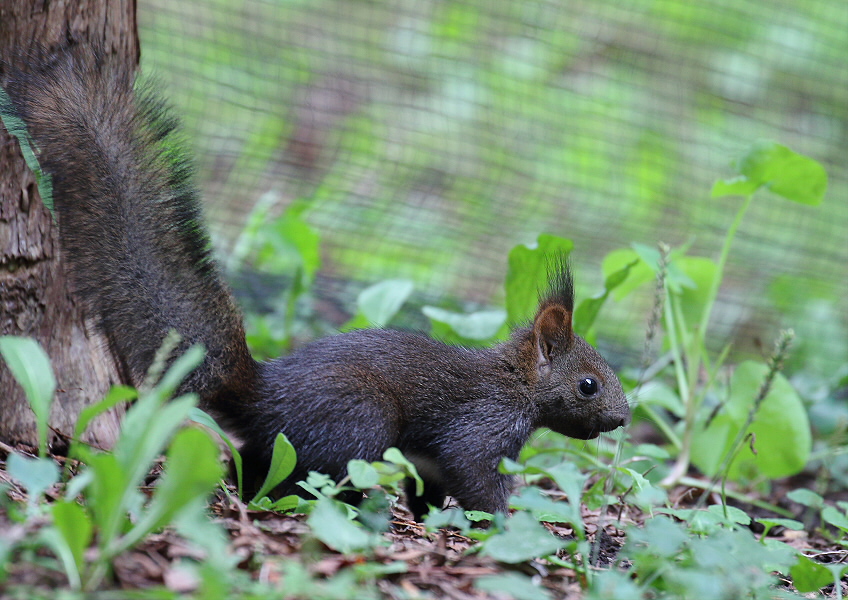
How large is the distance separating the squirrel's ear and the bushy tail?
1277 mm

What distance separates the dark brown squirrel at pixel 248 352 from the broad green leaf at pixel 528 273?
352 millimetres

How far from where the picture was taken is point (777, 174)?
4.08 m

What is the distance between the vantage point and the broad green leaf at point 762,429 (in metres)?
4.00

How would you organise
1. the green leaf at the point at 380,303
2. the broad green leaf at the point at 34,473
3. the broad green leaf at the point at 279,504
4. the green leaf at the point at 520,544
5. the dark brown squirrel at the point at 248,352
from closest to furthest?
1. the broad green leaf at the point at 34,473
2. the green leaf at the point at 520,544
3. the broad green leaf at the point at 279,504
4. the dark brown squirrel at the point at 248,352
5. the green leaf at the point at 380,303

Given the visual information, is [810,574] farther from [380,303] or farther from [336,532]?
[380,303]

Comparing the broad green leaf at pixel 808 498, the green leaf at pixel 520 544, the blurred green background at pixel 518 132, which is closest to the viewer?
the green leaf at pixel 520 544

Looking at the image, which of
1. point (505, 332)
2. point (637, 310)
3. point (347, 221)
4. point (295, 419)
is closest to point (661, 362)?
point (505, 332)

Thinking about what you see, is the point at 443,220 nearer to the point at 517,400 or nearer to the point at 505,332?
the point at 505,332

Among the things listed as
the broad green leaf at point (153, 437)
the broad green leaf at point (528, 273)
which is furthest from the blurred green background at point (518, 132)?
the broad green leaf at point (153, 437)

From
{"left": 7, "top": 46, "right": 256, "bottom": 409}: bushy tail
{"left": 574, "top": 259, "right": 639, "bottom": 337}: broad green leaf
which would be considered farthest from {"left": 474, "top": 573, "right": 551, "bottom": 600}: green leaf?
{"left": 574, "top": 259, "right": 639, "bottom": 337}: broad green leaf

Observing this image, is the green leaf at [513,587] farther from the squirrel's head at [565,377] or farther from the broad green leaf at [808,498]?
the broad green leaf at [808,498]

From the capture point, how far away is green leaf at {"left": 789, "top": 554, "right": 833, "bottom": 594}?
256 cm

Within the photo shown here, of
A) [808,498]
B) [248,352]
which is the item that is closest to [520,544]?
[248,352]

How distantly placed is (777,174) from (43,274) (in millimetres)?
3153
